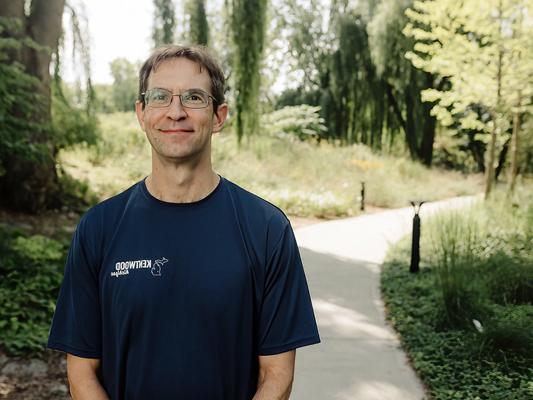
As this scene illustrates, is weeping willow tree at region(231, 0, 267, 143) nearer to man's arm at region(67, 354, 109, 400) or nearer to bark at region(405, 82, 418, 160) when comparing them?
man's arm at region(67, 354, 109, 400)

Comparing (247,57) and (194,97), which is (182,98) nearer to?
(194,97)

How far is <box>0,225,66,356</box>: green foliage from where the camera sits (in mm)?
4902

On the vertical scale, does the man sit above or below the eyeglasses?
below

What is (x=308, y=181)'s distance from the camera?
61.4ft

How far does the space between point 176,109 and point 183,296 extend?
0.57m

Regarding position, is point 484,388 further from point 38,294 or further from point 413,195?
point 413,195

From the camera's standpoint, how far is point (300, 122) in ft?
91.9

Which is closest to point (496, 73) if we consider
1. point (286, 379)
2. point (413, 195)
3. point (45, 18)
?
point (413, 195)

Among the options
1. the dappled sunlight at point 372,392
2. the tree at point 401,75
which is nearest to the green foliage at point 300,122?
the tree at point 401,75

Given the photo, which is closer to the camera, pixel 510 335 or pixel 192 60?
pixel 192 60

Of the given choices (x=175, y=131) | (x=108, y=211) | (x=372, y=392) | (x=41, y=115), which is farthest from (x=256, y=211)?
(x=41, y=115)

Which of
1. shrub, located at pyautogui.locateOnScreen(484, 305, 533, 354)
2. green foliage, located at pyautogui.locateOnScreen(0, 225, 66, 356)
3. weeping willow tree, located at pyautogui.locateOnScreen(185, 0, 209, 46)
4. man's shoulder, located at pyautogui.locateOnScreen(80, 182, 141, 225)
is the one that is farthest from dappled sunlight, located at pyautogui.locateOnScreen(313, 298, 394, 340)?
weeping willow tree, located at pyautogui.locateOnScreen(185, 0, 209, 46)

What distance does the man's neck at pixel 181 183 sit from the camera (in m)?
1.76

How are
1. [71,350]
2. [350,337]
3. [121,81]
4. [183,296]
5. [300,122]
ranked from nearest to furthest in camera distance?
[183,296], [71,350], [350,337], [300,122], [121,81]
